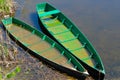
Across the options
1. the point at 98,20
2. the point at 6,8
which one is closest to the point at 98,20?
the point at 98,20

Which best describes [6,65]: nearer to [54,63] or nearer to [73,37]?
[54,63]

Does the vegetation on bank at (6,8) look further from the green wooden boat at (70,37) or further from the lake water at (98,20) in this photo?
the green wooden boat at (70,37)

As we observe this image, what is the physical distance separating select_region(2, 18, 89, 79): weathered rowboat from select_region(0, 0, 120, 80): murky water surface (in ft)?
3.94

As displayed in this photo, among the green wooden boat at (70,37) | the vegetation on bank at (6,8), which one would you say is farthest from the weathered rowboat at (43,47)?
the vegetation on bank at (6,8)

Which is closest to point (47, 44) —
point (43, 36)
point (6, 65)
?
point (43, 36)

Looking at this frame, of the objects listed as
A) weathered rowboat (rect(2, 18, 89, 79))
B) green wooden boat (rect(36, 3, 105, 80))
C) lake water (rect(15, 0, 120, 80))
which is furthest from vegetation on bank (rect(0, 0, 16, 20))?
green wooden boat (rect(36, 3, 105, 80))

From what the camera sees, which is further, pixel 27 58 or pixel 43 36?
pixel 43 36

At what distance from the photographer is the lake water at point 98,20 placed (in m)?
14.5

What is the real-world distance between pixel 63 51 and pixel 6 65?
8.66 ft

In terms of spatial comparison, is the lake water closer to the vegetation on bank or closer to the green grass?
the vegetation on bank

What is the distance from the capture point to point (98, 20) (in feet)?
58.0

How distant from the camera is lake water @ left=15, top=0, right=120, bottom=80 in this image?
14.5 meters

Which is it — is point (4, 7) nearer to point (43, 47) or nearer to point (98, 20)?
point (43, 47)

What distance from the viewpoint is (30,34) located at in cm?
1597
